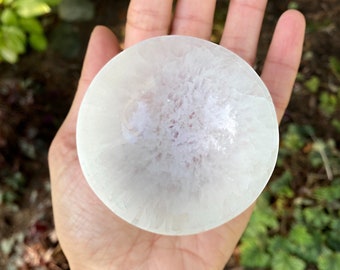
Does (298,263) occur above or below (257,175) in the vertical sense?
below

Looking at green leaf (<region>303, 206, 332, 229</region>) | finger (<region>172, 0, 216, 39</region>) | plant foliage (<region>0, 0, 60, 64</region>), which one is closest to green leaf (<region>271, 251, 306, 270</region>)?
green leaf (<region>303, 206, 332, 229</region>)

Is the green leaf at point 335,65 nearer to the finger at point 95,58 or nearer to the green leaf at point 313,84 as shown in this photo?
the green leaf at point 313,84

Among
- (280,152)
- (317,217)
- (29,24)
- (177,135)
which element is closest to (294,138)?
(280,152)

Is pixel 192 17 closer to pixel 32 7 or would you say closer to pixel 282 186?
pixel 32 7

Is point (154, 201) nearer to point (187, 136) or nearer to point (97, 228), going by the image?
point (187, 136)

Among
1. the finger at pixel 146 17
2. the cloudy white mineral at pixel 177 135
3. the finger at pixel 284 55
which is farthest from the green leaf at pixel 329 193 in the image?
the finger at pixel 146 17

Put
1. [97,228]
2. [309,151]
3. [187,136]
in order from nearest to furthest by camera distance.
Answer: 1. [187,136]
2. [97,228]
3. [309,151]

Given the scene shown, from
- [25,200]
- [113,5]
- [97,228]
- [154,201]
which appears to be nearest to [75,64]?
[113,5]
